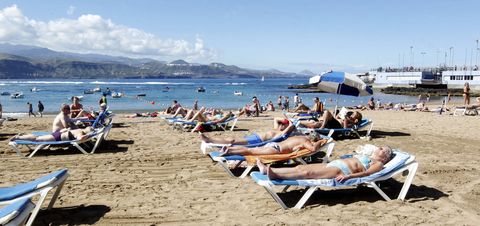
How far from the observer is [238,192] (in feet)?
19.9

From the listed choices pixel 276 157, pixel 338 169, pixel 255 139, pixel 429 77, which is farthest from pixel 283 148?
pixel 429 77

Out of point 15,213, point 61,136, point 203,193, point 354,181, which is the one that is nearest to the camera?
point 15,213

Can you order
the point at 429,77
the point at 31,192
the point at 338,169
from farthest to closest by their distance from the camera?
the point at 429,77 → the point at 338,169 → the point at 31,192

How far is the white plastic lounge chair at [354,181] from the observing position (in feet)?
17.1

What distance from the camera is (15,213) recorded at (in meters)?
3.96

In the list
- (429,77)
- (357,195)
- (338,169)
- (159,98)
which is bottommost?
(429,77)

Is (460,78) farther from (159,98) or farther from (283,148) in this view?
(283,148)

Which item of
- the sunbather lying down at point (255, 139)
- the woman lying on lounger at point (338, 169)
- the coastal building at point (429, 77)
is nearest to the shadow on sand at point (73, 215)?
the woman lying on lounger at point (338, 169)

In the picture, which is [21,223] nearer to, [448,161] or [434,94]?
[448,161]

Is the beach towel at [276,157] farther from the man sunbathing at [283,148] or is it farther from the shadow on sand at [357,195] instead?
the shadow on sand at [357,195]

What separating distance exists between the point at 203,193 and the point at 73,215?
1.73 m

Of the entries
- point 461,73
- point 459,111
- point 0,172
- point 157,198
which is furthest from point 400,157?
point 461,73

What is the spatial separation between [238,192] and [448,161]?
4.55 m

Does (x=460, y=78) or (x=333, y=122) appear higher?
(x=333, y=122)
